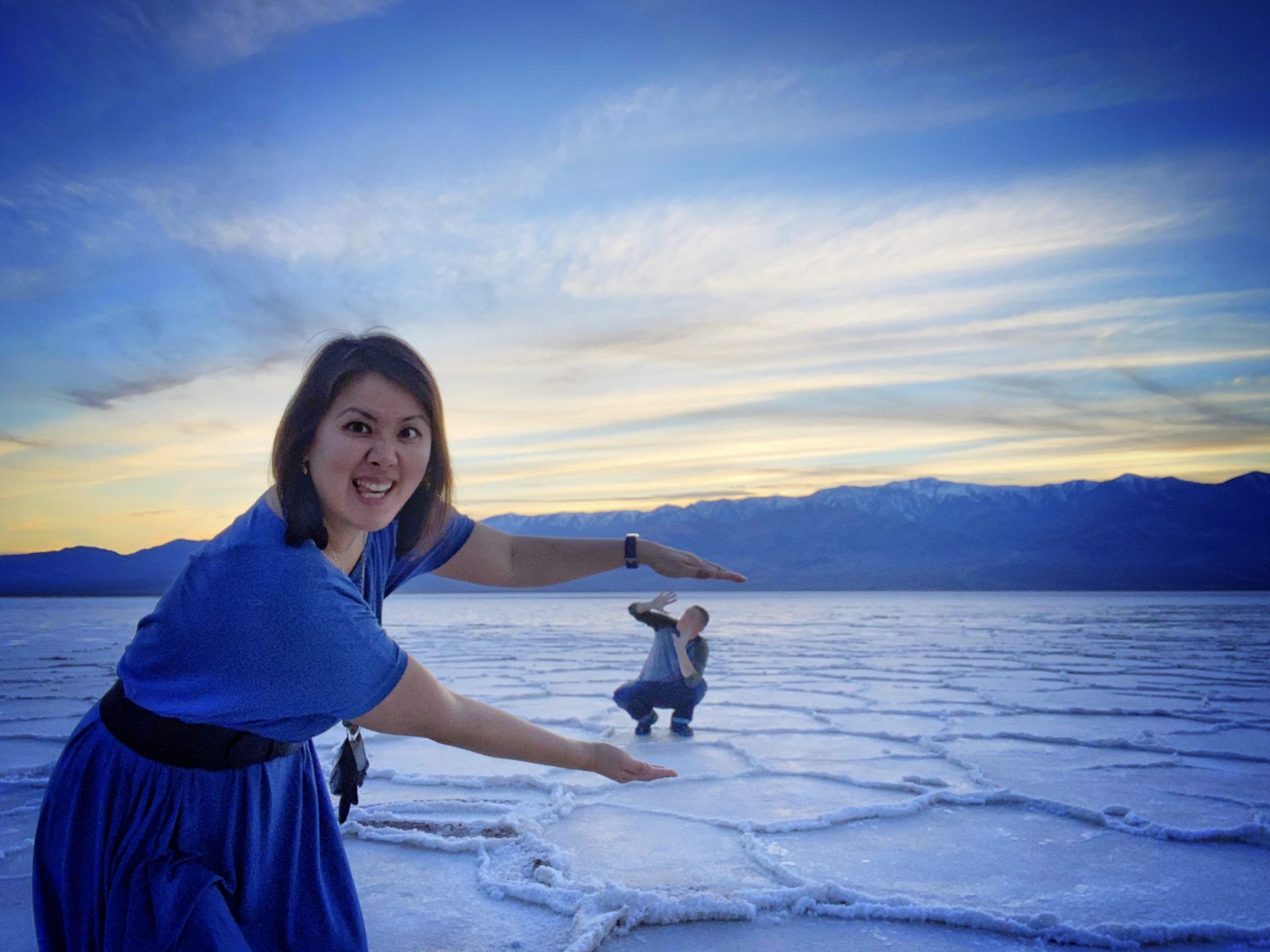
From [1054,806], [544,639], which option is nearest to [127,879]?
[1054,806]

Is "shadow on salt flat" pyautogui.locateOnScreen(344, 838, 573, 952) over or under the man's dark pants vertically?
under

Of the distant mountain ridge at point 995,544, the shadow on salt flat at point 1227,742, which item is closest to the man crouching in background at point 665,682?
the shadow on salt flat at point 1227,742

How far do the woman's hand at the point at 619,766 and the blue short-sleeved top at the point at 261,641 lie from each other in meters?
0.36

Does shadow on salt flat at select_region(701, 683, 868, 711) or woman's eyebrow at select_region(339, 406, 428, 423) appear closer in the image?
woman's eyebrow at select_region(339, 406, 428, 423)

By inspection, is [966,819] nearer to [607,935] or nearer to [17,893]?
[607,935]

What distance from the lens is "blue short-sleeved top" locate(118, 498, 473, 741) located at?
1053 millimetres

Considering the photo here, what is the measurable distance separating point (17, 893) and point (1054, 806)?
9.45ft

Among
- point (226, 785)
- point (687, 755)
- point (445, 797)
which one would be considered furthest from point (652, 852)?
point (226, 785)

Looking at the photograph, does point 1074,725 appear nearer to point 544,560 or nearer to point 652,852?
point 652,852

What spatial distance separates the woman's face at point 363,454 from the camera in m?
1.22

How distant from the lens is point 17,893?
2.03m

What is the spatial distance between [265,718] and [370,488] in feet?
1.10

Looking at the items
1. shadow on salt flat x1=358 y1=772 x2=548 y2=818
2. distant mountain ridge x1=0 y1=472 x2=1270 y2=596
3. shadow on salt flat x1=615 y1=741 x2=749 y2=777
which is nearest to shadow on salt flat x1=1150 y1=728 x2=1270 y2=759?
shadow on salt flat x1=615 y1=741 x2=749 y2=777

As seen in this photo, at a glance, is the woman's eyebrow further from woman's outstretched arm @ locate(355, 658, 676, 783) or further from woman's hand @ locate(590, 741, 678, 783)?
woman's hand @ locate(590, 741, 678, 783)
